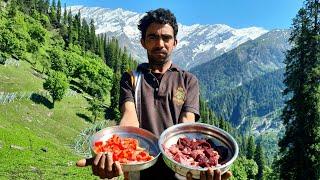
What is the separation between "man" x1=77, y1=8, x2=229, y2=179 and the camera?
6.59 meters

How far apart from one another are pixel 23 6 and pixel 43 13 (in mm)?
11745

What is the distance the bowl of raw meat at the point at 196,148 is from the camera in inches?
217

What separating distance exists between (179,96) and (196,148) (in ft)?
3.35

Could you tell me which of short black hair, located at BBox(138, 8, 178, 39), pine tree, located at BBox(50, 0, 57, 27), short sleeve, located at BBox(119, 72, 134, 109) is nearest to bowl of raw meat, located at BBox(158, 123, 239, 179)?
short sleeve, located at BBox(119, 72, 134, 109)

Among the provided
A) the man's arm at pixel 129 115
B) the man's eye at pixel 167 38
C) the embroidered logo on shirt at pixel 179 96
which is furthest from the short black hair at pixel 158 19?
the man's arm at pixel 129 115

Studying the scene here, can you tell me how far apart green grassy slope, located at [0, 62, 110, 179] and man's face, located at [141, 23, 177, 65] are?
3032cm

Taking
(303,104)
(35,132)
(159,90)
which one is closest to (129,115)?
(159,90)

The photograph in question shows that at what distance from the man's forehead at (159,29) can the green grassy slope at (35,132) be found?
3037cm

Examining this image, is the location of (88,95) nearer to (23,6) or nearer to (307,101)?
(23,6)

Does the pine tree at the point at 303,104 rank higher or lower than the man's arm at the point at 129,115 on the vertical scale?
lower

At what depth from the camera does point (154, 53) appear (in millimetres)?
6801

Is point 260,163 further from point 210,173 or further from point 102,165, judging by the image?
point 102,165

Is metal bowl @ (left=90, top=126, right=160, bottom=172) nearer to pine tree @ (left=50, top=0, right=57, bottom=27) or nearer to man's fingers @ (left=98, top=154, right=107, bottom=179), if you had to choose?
man's fingers @ (left=98, top=154, right=107, bottom=179)

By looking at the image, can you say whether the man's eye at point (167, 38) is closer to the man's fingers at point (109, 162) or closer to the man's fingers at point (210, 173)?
the man's fingers at point (109, 162)
